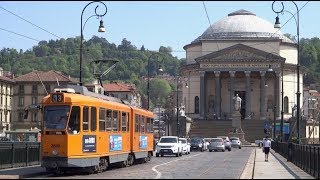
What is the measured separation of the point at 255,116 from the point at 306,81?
70.2 metres

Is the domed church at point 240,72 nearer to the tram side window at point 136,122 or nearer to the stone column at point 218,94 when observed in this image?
the stone column at point 218,94

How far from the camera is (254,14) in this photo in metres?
143

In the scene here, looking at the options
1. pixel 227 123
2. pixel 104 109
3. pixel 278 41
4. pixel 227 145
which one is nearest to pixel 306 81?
pixel 278 41

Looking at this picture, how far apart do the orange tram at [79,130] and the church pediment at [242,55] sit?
89665 millimetres

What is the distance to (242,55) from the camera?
121250mm

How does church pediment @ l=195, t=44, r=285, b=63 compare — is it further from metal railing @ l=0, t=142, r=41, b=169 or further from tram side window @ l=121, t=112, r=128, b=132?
tram side window @ l=121, t=112, r=128, b=132

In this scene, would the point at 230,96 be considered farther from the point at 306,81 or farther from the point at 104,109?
the point at 104,109

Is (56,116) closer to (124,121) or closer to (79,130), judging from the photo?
(79,130)

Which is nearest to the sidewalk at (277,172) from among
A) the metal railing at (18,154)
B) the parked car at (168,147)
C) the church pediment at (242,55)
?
the metal railing at (18,154)

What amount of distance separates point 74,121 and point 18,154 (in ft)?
27.3

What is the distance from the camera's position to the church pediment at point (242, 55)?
12050 cm

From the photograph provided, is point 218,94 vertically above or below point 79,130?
above

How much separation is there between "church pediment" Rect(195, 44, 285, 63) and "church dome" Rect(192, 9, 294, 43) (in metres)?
8.48

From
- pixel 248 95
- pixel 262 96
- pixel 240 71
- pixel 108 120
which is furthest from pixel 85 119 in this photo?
pixel 248 95
